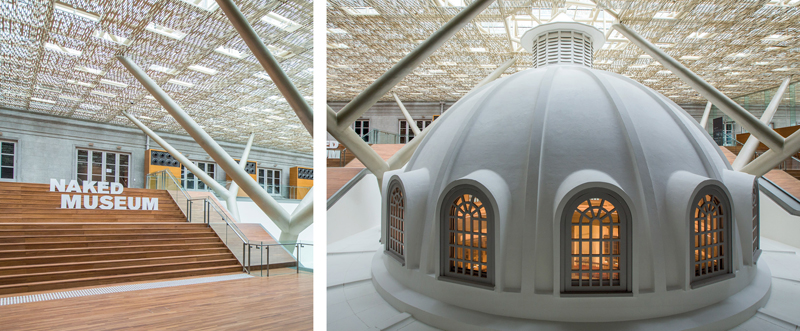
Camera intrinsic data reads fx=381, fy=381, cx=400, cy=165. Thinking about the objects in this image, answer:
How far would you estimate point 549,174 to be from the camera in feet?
20.3

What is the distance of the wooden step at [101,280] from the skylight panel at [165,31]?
18.6 feet

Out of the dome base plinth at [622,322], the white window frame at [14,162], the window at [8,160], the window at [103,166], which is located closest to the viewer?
the dome base plinth at [622,322]

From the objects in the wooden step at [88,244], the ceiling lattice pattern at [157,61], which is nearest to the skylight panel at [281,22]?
the ceiling lattice pattern at [157,61]

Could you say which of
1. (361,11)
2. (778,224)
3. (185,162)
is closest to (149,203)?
(185,162)

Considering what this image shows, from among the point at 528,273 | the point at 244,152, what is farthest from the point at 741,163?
the point at 244,152

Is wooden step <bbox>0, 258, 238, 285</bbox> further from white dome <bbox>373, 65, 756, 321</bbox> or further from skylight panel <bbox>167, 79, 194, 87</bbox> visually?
white dome <bbox>373, 65, 756, 321</bbox>

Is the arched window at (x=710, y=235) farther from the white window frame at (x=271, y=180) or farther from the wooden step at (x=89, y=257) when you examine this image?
the wooden step at (x=89, y=257)

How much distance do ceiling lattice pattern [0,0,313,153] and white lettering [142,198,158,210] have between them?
2148mm

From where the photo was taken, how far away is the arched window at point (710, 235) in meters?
6.11

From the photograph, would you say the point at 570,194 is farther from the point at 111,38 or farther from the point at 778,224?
the point at 111,38

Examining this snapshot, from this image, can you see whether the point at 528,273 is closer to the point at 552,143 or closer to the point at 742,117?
the point at 552,143

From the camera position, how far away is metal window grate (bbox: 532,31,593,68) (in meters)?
9.01

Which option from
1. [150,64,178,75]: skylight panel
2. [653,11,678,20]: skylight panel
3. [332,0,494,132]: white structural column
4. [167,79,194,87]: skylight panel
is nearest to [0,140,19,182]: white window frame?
[150,64,178,75]: skylight panel

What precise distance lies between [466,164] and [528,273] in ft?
7.04
